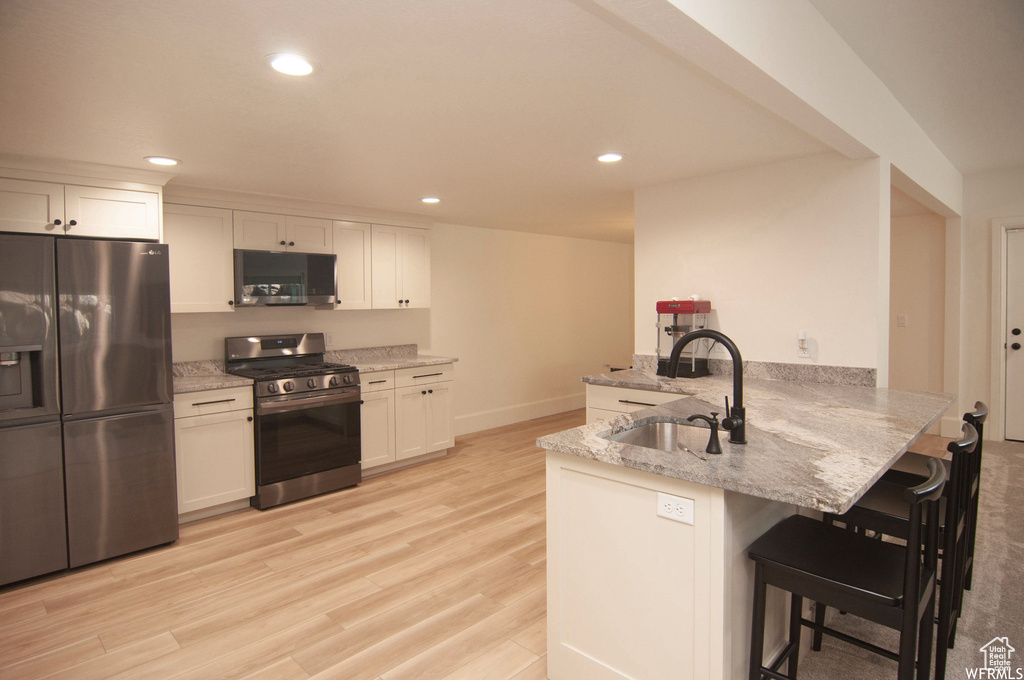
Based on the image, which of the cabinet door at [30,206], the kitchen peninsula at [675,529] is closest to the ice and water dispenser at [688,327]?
the kitchen peninsula at [675,529]

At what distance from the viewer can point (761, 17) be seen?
1.74m

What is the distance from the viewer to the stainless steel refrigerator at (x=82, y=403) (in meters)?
2.80

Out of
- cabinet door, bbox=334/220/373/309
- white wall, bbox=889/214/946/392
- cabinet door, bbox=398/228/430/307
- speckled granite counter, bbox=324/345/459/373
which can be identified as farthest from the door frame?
cabinet door, bbox=334/220/373/309

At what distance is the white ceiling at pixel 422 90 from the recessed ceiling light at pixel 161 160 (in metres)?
0.06

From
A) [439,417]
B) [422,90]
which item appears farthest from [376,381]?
[422,90]

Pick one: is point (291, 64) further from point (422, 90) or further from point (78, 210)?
point (78, 210)

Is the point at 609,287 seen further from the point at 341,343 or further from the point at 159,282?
the point at 159,282

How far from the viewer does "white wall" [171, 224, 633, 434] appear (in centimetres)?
497

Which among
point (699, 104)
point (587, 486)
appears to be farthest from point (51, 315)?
point (699, 104)

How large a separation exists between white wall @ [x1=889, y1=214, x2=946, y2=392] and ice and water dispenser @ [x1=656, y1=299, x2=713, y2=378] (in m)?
3.35

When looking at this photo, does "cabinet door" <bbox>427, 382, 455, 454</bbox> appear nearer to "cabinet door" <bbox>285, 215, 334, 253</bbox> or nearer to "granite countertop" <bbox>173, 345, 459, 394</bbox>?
"granite countertop" <bbox>173, 345, 459, 394</bbox>

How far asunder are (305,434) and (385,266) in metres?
1.68

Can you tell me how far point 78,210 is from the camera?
10.2 ft

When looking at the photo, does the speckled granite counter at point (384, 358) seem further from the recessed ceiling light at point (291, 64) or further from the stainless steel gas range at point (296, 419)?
the recessed ceiling light at point (291, 64)
